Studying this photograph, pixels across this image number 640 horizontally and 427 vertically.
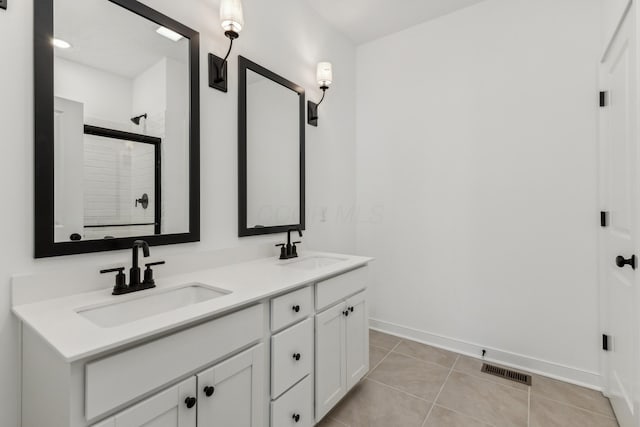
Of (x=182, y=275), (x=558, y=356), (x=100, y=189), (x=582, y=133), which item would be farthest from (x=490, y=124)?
(x=100, y=189)

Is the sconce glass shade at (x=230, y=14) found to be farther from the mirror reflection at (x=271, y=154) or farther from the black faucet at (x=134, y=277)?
the black faucet at (x=134, y=277)

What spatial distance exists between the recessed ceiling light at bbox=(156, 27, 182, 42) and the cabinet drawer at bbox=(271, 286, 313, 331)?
53.6 inches

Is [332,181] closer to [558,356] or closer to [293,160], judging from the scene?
[293,160]

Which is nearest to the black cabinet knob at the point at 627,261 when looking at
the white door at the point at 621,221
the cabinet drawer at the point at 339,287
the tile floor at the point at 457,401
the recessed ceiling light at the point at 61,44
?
the white door at the point at 621,221

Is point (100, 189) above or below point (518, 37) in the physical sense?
below

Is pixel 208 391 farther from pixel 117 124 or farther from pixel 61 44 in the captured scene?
pixel 61 44

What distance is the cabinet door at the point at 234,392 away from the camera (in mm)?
1050

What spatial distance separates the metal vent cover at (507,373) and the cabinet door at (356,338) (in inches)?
37.5

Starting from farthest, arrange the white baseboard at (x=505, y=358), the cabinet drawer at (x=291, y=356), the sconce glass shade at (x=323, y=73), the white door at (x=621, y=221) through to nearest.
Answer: the sconce glass shade at (x=323, y=73)
the white baseboard at (x=505, y=358)
the white door at (x=621, y=221)
the cabinet drawer at (x=291, y=356)

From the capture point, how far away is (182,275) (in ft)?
5.05

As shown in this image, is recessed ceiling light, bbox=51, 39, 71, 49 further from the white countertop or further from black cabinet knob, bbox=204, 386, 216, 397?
black cabinet knob, bbox=204, 386, 216, 397

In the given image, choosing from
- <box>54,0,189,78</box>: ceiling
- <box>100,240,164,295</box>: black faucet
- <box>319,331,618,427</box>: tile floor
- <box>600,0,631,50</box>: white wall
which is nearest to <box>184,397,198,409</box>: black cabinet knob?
<box>100,240,164,295</box>: black faucet

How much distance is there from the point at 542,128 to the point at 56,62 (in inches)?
108

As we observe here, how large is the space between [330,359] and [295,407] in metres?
0.32
